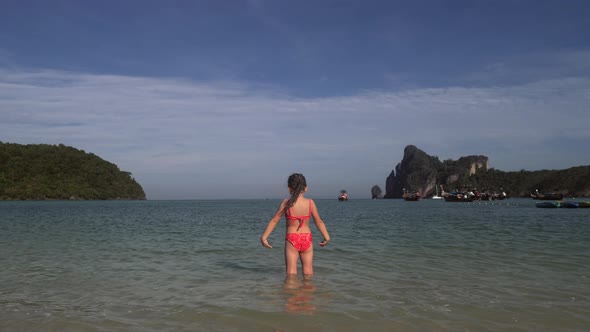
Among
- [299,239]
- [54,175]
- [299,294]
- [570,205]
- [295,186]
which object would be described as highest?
[54,175]

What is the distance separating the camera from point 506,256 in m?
12.7

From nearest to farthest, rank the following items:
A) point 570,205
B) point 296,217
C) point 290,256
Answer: point 296,217
point 290,256
point 570,205

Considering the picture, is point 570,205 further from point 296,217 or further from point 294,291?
point 294,291

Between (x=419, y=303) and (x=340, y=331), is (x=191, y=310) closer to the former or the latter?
(x=340, y=331)

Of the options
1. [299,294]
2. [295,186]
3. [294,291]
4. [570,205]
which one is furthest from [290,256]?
[570,205]

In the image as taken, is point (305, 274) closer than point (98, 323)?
No

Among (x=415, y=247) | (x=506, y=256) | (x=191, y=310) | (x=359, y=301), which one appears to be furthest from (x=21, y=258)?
(x=506, y=256)

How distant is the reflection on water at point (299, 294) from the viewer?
6535 millimetres

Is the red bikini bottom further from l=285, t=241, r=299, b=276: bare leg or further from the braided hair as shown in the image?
the braided hair

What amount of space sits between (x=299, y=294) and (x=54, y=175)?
175 m

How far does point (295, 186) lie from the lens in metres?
8.12

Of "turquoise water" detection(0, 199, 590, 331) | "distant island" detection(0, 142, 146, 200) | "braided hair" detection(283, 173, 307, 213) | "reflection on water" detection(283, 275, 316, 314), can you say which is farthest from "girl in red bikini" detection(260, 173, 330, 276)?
"distant island" detection(0, 142, 146, 200)

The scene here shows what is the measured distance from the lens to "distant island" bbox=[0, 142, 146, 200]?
142500 mm

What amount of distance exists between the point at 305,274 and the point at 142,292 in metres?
3.16
